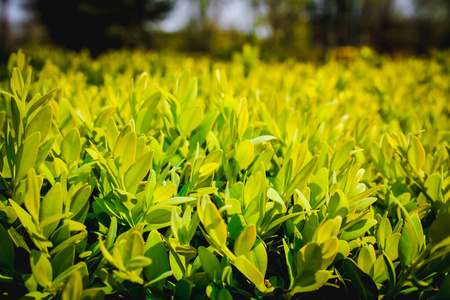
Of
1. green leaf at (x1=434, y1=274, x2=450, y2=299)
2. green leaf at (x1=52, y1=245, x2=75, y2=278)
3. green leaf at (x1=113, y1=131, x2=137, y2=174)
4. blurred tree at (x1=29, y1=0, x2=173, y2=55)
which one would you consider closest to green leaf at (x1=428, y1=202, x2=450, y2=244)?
green leaf at (x1=434, y1=274, x2=450, y2=299)

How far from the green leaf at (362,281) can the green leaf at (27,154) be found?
38.0 inches

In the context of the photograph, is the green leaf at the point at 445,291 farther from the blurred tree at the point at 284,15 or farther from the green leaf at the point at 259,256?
the blurred tree at the point at 284,15

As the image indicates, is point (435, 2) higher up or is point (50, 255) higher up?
point (435, 2)

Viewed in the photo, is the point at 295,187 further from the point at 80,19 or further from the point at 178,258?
the point at 80,19

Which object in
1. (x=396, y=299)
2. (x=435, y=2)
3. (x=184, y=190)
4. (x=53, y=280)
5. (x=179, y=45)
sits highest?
(x=435, y=2)

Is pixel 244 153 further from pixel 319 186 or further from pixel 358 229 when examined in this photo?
pixel 358 229

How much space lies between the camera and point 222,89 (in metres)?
1.70

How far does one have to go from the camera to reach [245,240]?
0.86 metres

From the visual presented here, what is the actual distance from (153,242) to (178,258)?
85 mm

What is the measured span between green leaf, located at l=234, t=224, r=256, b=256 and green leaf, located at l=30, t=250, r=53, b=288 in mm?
476

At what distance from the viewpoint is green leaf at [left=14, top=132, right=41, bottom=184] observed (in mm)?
966

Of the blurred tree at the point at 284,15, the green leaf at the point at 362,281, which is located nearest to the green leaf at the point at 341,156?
the green leaf at the point at 362,281

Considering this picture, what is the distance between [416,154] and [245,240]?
0.81 meters

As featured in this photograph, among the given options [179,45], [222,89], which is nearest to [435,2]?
[179,45]
